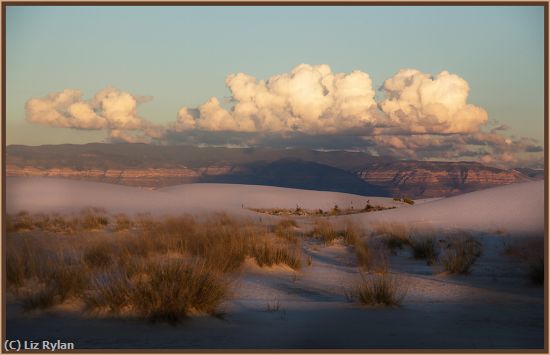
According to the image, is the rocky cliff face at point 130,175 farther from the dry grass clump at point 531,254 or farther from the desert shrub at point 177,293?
the desert shrub at point 177,293

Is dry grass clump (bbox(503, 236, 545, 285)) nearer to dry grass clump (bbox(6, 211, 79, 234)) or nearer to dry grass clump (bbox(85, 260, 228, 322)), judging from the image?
dry grass clump (bbox(85, 260, 228, 322))

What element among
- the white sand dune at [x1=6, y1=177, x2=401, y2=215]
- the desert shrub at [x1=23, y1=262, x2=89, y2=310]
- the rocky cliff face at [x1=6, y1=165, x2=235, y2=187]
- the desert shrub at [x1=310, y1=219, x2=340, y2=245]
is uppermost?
the desert shrub at [x1=23, y1=262, x2=89, y2=310]

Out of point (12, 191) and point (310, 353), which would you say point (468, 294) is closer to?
point (310, 353)

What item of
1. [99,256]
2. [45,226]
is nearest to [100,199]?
[45,226]

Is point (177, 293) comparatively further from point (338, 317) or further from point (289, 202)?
point (289, 202)

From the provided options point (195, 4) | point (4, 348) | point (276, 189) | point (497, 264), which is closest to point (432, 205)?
point (497, 264)

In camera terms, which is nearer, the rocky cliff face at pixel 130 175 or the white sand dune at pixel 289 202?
the white sand dune at pixel 289 202

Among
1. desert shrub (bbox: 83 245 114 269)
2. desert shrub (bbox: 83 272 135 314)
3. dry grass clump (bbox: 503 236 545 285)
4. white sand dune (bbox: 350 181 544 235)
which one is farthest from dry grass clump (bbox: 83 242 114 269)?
white sand dune (bbox: 350 181 544 235)

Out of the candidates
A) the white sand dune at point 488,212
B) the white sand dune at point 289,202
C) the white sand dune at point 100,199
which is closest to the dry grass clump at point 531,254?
the white sand dune at point 289,202

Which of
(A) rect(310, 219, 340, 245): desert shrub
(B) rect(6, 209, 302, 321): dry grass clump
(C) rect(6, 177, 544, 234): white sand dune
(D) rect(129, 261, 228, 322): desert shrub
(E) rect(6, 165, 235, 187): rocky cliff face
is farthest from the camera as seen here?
(E) rect(6, 165, 235, 187): rocky cliff face
